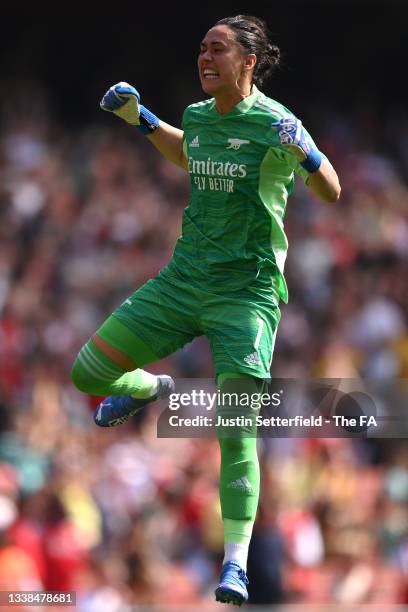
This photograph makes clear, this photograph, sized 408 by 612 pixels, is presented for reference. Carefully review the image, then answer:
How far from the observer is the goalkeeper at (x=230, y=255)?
6.80m

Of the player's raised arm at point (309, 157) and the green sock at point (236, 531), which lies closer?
the player's raised arm at point (309, 157)

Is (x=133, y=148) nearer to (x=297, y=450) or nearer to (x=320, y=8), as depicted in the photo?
(x=320, y=8)

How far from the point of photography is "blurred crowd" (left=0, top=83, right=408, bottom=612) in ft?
34.7

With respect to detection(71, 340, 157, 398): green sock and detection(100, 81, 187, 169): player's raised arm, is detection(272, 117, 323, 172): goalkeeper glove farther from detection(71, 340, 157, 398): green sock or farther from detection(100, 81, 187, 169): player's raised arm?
detection(71, 340, 157, 398): green sock

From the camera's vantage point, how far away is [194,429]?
831cm

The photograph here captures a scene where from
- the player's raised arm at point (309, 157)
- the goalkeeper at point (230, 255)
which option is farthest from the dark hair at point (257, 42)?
the player's raised arm at point (309, 157)

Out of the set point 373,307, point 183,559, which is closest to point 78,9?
point 373,307

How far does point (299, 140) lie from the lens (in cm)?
648

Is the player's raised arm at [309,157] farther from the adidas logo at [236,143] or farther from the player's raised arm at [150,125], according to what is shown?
the player's raised arm at [150,125]

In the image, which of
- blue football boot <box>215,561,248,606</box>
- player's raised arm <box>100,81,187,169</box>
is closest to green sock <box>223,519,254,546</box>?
blue football boot <box>215,561,248,606</box>

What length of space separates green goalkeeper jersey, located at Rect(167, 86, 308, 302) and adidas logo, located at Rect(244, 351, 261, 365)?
0.33 metres

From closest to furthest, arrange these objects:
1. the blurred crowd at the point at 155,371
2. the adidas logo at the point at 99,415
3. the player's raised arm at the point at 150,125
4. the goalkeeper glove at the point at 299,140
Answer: the goalkeeper glove at the point at 299,140 < the player's raised arm at the point at 150,125 < the adidas logo at the point at 99,415 < the blurred crowd at the point at 155,371

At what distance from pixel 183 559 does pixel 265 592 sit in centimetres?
83

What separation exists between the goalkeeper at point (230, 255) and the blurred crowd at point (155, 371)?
123 inches
